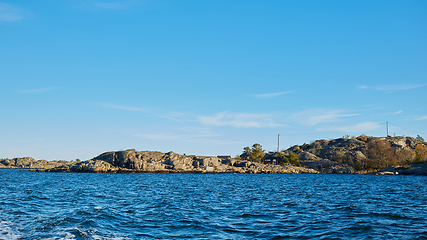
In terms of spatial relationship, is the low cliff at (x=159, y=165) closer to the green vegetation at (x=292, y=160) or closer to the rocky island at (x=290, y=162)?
the rocky island at (x=290, y=162)

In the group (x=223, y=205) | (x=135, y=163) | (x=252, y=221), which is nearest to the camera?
(x=252, y=221)

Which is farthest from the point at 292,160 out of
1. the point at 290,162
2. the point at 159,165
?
the point at 159,165

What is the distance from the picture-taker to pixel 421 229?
1825 cm

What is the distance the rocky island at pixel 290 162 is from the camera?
5522 inches

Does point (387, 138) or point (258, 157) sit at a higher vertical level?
point (387, 138)

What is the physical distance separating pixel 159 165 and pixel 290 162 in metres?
68.6

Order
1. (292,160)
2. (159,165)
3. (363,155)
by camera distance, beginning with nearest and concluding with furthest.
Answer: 1. (159,165)
2. (363,155)
3. (292,160)

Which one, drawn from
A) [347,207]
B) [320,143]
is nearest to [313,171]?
[320,143]

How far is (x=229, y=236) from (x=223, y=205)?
1257 cm

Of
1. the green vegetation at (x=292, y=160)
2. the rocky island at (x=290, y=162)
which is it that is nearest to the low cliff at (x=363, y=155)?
the rocky island at (x=290, y=162)

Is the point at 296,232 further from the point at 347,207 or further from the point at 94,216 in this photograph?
the point at 94,216

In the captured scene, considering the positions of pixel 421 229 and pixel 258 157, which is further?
pixel 258 157

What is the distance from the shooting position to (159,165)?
141875 mm

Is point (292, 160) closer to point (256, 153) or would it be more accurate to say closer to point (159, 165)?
point (256, 153)
